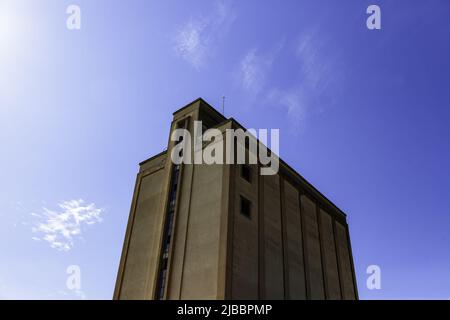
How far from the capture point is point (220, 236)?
27828 millimetres

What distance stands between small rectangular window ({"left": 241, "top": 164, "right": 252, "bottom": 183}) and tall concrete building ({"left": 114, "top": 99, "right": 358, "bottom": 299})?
12 centimetres

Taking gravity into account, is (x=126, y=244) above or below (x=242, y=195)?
below

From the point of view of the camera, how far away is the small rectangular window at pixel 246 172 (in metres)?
33.1

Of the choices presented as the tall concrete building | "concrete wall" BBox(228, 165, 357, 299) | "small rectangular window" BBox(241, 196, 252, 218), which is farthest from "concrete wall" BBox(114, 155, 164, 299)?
"concrete wall" BBox(228, 165, 357, 299)

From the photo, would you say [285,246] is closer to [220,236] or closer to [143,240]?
[220,236]

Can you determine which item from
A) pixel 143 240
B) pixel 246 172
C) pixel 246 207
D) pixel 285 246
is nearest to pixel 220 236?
pixel 246 207

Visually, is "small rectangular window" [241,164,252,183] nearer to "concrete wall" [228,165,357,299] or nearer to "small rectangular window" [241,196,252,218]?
"concrete wall" [228,165,357,299]

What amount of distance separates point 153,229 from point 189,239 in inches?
195

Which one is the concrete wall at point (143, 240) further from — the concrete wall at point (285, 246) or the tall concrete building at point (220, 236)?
the concrete wall at point (285, 246)

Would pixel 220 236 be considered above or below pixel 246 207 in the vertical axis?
below

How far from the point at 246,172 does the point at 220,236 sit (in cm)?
739

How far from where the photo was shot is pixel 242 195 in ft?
103
